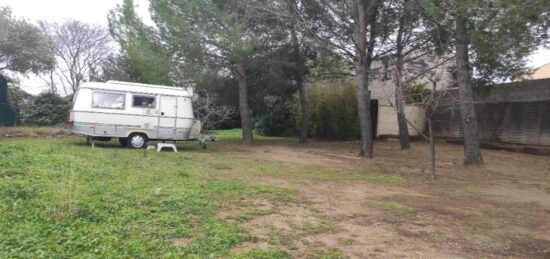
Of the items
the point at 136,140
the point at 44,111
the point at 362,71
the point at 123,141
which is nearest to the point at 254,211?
the point at 136,140

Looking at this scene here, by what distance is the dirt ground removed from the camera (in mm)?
4426

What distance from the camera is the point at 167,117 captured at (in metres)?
13.6

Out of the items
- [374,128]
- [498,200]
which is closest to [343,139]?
[374,128]

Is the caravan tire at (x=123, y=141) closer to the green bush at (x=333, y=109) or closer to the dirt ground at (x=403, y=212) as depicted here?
the dirt ground at (x=403, y=212)

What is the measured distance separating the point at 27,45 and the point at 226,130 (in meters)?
11.4

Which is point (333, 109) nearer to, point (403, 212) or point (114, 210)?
point (403, 212)

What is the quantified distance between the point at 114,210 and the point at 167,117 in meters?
8.72

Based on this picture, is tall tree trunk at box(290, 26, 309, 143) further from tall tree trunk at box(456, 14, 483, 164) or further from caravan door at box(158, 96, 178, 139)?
tall tree trunk at box(456, 14, 483, 164)

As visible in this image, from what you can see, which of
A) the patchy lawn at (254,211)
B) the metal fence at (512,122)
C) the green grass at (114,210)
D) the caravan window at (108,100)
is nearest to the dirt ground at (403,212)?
the patchy lawn at (254,211)

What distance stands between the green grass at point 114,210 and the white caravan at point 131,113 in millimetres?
4189

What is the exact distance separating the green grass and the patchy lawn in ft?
0.05

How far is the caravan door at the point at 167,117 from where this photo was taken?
1349 centimetres

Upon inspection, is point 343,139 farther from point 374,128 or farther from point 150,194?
point 150,194

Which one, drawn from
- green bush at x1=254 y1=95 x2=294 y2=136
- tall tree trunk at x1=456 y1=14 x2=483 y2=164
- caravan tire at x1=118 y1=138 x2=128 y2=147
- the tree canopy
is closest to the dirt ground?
tall tree trunk at x1=456 y1=14 x2=483 y2=164
